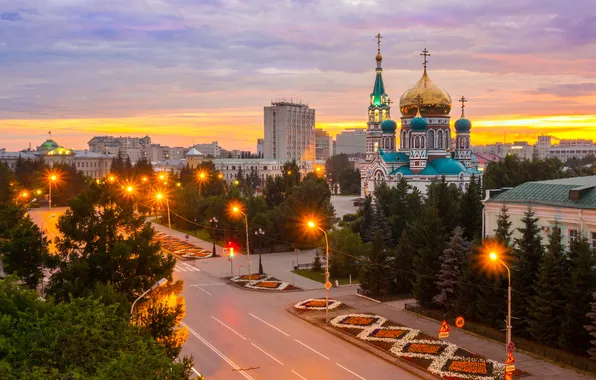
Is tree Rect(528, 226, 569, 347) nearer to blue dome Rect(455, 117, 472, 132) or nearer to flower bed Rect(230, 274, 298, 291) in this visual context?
flower bed Rect(230, 274, 298, 291)

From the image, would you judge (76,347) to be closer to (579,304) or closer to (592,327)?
(592,327)

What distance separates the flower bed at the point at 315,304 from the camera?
111 ft

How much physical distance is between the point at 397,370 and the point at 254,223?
29.4 meters

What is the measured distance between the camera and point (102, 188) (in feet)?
84.0

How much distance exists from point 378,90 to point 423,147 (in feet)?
65.0

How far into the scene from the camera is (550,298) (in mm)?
26297

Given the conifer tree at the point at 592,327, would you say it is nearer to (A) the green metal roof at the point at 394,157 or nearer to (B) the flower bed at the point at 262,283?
(B) the flower bed at the point at 262,283

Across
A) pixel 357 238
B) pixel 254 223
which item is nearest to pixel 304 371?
pixel 357 238

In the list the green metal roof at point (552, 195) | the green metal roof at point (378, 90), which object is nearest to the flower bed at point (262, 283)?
the green metal roof at point (552, 195)

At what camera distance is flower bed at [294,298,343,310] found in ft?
111

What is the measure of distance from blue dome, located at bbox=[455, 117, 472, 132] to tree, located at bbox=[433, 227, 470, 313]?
2114 inches

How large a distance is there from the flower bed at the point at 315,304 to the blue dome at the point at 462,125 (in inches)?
2078

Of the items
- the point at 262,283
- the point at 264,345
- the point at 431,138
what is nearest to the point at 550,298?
the point at 264,345

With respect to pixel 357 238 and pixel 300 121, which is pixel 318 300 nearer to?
pixel 357 238
